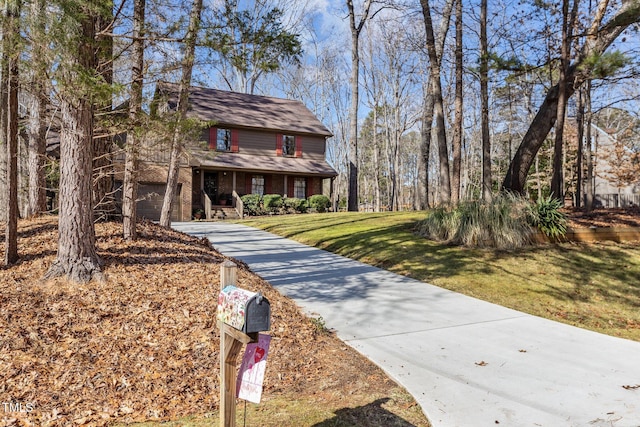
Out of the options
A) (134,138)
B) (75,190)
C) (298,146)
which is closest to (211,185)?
(298,146)

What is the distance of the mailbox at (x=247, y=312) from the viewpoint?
2002mm

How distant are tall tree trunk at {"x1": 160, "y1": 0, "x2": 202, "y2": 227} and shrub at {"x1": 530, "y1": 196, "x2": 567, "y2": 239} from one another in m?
7.61

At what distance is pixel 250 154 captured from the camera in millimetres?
22906

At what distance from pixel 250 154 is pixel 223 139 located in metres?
1.64

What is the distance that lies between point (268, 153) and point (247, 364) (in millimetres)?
21855

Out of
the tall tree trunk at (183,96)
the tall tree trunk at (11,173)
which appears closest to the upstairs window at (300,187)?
the tall tree trunk at (183,96)

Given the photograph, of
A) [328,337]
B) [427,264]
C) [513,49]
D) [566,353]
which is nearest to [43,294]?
[328,337]

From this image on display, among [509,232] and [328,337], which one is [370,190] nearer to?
[509,232]

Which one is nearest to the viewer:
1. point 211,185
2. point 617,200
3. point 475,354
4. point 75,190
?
point 475,354

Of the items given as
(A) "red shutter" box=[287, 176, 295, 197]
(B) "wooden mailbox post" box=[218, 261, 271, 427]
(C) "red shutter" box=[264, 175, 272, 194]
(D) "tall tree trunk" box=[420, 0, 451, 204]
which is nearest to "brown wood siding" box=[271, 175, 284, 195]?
(C) "red shutter" box=[264, 175, 272, 194]

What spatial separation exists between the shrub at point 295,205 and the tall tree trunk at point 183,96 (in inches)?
514

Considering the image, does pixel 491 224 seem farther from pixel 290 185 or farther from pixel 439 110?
pixel 290 185

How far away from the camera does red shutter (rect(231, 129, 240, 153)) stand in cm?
2248

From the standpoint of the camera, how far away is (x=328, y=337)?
4.50m
